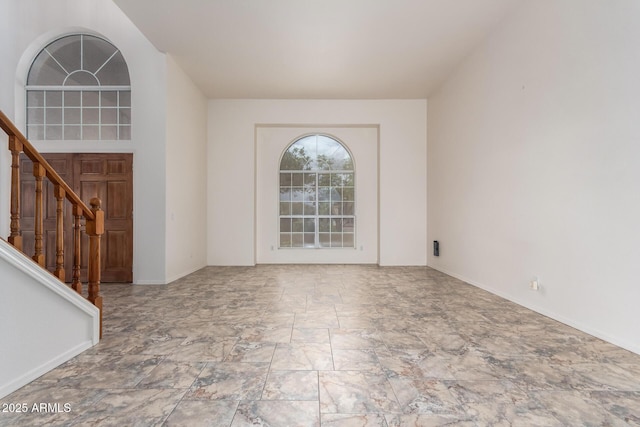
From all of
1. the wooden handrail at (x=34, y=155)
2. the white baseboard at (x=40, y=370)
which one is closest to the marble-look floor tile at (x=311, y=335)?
the white baseboard at (x=40, y=370)

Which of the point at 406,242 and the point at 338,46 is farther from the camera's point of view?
the point at 406,242

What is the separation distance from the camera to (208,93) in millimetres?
6230

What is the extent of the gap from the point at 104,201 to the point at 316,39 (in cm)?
392

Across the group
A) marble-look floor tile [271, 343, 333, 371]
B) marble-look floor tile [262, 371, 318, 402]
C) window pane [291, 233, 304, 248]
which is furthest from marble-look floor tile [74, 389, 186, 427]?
window pane [291, 233, 304, 248]

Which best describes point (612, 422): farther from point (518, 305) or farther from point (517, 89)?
point (517, 89)

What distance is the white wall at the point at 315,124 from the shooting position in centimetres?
650

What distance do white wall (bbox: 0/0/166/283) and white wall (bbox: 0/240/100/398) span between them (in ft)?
8.28

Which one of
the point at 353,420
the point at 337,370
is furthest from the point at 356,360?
the point at 353,420

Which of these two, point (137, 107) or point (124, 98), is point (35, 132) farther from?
point (137, 107)

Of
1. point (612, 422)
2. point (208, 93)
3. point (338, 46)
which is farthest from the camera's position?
point (208, 93)

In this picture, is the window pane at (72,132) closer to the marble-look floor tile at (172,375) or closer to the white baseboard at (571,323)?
the marble-look floor tile at (172,375)

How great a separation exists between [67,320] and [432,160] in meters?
6.01

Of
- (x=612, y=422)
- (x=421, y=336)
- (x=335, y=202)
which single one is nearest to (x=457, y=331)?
(x=421, y=336)

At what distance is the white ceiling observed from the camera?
365 cm
